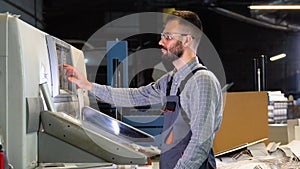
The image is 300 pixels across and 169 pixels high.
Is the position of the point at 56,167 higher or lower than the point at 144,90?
lower

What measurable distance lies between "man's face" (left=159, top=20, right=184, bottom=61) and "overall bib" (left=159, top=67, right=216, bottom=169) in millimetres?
116

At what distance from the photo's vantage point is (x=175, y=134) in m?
1.54

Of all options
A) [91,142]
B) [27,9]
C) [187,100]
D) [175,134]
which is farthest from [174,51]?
[27,9]

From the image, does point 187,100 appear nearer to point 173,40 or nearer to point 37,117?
point 173,40

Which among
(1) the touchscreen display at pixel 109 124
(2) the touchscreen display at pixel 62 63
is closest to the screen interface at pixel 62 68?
(2) the touchscreen display at pixel 62 63

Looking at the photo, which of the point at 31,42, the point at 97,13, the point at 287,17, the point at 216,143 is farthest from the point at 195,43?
the point at 287,17

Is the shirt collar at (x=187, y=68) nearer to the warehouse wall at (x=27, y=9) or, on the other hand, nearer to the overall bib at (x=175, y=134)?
the overall bib at (x=175, y=134)

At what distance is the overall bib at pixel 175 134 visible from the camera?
1522mm

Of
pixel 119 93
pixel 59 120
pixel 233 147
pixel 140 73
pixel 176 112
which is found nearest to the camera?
pixel 59 120

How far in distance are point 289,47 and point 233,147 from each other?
223 inches

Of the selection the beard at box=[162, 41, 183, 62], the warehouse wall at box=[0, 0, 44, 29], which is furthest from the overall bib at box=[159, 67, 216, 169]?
the warehouse wall at box=[0, 0, 44, 29]

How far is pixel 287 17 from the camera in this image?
757 cm

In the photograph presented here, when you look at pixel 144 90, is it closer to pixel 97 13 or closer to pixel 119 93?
pixel 119 93

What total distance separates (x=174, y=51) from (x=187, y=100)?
8.8 inches
